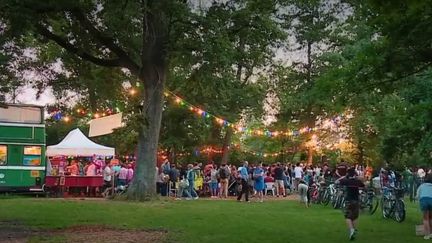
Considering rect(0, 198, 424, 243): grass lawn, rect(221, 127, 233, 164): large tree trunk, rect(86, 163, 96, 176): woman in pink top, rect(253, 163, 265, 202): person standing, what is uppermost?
rect(221, 127, 233, 164): large tree trunk

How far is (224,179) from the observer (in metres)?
27.9

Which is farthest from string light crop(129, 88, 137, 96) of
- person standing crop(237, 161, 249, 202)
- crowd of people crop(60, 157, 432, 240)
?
person standing crop(237, 161, 249, 202)

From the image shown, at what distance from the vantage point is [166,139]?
44.3m

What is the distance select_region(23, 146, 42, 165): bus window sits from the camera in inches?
982

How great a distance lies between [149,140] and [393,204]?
10264 millimetres

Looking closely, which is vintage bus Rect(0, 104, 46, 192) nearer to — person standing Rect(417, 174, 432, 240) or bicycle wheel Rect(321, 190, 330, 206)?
bicycle wheel Rect(321, 190, 330, 206)

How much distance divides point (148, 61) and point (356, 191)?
12.7 metres

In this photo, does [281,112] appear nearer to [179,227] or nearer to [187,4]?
[187,4]

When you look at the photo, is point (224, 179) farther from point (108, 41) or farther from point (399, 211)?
point (399, 211)

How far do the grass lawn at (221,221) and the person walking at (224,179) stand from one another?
21.4ft

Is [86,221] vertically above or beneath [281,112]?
beneath

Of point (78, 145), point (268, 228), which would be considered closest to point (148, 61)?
point (78, 145)

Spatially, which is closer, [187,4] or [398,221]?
[398,221]

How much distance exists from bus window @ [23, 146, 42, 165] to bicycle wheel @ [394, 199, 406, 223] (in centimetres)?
1470
